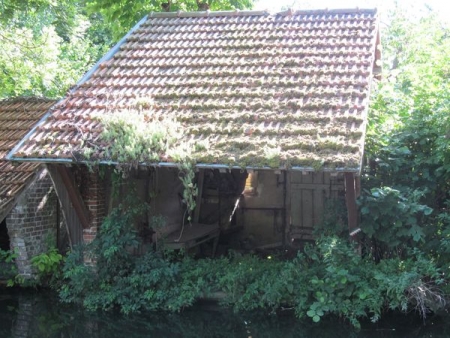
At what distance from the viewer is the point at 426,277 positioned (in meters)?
7.89

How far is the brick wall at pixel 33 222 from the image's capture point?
9.88 metres

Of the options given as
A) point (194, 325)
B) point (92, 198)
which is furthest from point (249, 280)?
point (92, 198)

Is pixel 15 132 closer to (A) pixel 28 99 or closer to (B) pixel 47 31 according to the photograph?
(A) pixel 28 99

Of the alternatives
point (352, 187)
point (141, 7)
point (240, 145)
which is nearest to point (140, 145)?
point (240, 145)

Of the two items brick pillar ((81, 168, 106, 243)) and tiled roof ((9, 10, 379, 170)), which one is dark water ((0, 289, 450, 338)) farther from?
tiled roof ((9, 10, 379, 170))

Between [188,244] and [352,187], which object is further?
[188,244]

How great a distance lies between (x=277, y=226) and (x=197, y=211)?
1.79m

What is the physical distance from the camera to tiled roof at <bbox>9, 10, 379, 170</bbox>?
7.87 m

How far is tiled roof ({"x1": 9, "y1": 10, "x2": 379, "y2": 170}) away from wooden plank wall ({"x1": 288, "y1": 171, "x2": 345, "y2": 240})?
2477 mm

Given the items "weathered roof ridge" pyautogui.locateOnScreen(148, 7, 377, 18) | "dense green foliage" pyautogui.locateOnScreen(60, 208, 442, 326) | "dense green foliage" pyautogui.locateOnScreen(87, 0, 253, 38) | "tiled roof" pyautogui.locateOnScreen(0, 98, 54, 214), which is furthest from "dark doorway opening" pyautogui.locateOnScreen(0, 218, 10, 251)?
"dense green foliage" pyautogui.locateOnScreen(87, 0, 253, 38)

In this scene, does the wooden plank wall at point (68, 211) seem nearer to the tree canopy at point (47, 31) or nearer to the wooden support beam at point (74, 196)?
the wooden support beam at point (74, 196)

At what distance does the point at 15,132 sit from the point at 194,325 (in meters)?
6.02

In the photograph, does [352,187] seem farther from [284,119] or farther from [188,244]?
[188,244]

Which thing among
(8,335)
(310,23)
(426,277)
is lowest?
(8,335)
